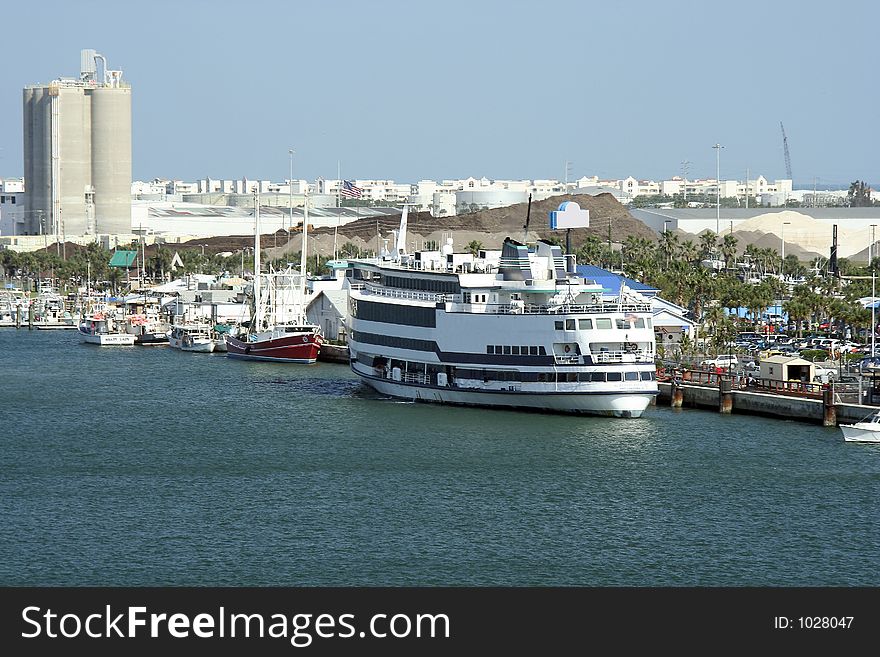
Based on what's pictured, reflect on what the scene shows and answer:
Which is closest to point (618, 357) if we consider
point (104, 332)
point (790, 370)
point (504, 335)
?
point (504, 335)

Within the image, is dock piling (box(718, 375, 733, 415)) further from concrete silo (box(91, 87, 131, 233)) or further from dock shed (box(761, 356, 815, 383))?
concrete silo (box(91, 87, 131, 233))

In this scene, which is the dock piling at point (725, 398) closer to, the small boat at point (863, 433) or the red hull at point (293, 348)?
the small boat at point (863, 433)

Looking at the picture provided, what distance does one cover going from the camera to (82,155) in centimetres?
16138

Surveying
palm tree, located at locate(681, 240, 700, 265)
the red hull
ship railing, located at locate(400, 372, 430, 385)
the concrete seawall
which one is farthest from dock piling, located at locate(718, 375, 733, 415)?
palm tree, located at locate(681, 240, 700, 265)

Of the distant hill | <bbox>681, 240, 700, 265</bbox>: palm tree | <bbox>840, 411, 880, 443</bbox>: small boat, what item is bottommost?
<bbox>840, 411, 880, 443</bbox>: small boat

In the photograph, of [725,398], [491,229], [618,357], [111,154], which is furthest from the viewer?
[111,154]

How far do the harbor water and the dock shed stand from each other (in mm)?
2498

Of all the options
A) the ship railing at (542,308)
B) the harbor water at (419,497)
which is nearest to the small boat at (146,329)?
the harbor water at (419,497)

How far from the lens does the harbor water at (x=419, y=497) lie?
97.6ft

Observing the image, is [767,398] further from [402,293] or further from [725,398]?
[402,293]

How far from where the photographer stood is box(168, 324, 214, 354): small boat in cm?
7981

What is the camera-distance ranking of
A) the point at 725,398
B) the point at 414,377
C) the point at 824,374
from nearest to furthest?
the point at 725,398, the point at 824,374, the point at 414,377

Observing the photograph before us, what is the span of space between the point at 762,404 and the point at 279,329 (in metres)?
29.1
